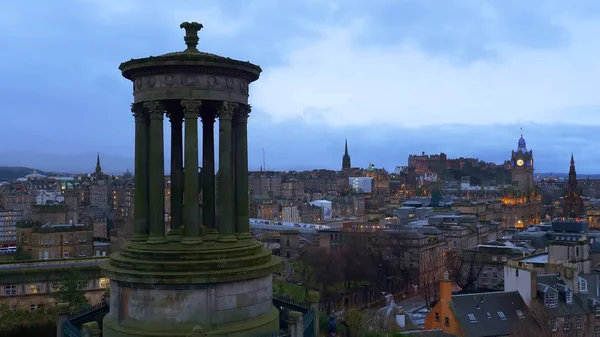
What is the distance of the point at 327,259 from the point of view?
77.2 metres

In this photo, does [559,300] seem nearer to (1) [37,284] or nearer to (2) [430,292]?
(2) [430,292]

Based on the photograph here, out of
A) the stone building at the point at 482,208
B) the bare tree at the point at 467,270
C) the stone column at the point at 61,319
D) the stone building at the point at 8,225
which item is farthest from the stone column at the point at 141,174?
the stone building at the point at 8,225

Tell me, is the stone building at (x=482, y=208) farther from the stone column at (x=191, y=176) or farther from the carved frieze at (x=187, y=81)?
the stone column at (x=191, y=176)

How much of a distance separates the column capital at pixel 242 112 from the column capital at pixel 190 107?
61.3 inches

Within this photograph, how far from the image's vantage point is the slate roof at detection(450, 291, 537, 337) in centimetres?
4447

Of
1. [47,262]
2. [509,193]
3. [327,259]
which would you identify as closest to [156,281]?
[47,262]

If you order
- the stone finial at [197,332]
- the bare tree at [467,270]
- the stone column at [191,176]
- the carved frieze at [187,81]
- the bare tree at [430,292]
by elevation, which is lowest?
the bare tree at [430,292]

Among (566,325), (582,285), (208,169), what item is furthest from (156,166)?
(582,285)

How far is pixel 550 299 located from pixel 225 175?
38.3m

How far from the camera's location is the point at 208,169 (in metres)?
18.0

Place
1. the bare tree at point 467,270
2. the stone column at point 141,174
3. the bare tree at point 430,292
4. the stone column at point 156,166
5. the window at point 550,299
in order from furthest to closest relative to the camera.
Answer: the bare tree at point 467,270, the bare tree at point 430,292, the window at point 550,299, the stone column at point 141,174, the stone column at point 156,166

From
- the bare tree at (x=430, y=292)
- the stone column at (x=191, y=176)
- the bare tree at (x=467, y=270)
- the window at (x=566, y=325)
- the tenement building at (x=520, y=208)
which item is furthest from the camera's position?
the tenement building at (x=520, y=208)

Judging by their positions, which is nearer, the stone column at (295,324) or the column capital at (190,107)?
the stone column at (295,324)

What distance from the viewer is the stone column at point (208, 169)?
59.1ft
